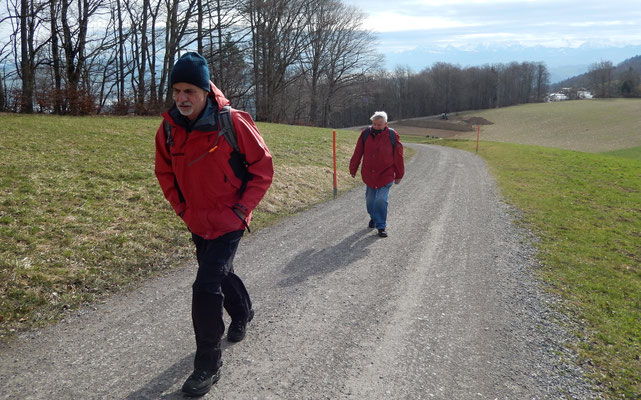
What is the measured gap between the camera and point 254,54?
38688 millimetres

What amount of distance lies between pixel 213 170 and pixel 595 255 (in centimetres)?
647

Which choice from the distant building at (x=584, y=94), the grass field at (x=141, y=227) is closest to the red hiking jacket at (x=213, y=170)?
the grass field at (x=141, y=227)

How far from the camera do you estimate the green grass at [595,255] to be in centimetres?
367

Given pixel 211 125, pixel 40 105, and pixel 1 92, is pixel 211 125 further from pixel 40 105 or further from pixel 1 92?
pixel 1 92

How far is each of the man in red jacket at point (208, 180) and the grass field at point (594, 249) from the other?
306 centimetres

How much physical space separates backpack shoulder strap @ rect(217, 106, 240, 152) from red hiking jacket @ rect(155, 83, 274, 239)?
1.0 inches

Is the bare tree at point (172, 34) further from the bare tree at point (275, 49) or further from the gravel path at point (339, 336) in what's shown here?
the gravel path at point (339, 336)

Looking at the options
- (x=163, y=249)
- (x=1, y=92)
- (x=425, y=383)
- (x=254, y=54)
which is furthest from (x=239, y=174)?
(x=254, y=54)

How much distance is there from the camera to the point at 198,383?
2902 millimetres

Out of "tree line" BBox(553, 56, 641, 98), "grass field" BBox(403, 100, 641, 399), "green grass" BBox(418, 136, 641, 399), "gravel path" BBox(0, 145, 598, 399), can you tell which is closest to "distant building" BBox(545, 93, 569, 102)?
"tree line" BBox(553, 56, 641, 98)

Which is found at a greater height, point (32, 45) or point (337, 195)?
point (32, 45)

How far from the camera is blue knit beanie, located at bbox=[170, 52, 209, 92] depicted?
2885 millimetres

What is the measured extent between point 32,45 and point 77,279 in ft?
80.5

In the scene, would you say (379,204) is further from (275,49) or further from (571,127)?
(571,127)
